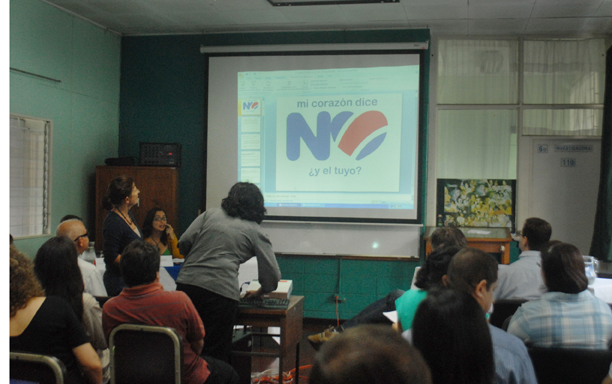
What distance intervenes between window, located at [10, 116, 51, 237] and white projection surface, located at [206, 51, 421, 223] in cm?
156

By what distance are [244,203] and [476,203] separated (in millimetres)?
3195

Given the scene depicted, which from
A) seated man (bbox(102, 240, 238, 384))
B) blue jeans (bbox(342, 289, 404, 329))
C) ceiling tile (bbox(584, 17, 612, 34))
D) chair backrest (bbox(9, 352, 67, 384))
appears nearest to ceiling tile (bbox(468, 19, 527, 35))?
ceiling tile (bbox(584, 17, 612, 34))

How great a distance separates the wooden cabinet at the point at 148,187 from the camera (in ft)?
16.7

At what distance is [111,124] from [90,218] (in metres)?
1.06

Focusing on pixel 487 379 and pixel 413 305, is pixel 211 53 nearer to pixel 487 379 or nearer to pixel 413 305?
pixel 413 305

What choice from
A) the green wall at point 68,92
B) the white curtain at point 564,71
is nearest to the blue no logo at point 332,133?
the white curtain at point 564,71

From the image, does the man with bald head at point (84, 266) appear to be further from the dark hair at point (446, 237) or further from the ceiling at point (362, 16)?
the ceiling at point (362, 16)

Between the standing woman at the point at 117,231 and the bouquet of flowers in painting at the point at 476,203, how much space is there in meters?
3.25

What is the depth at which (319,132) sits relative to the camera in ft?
16.9

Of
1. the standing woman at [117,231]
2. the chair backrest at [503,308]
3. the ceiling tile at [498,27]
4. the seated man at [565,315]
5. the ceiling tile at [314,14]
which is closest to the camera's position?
the seated man at [565,315]

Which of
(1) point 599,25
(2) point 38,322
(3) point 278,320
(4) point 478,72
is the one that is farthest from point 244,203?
(1) point 599,25

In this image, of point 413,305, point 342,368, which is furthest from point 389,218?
point 342,368

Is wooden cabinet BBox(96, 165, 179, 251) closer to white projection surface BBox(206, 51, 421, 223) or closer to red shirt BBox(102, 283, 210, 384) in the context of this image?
white projection surface BBox(206, 51, 421, 223)

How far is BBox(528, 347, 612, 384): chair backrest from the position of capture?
5.44 ft
